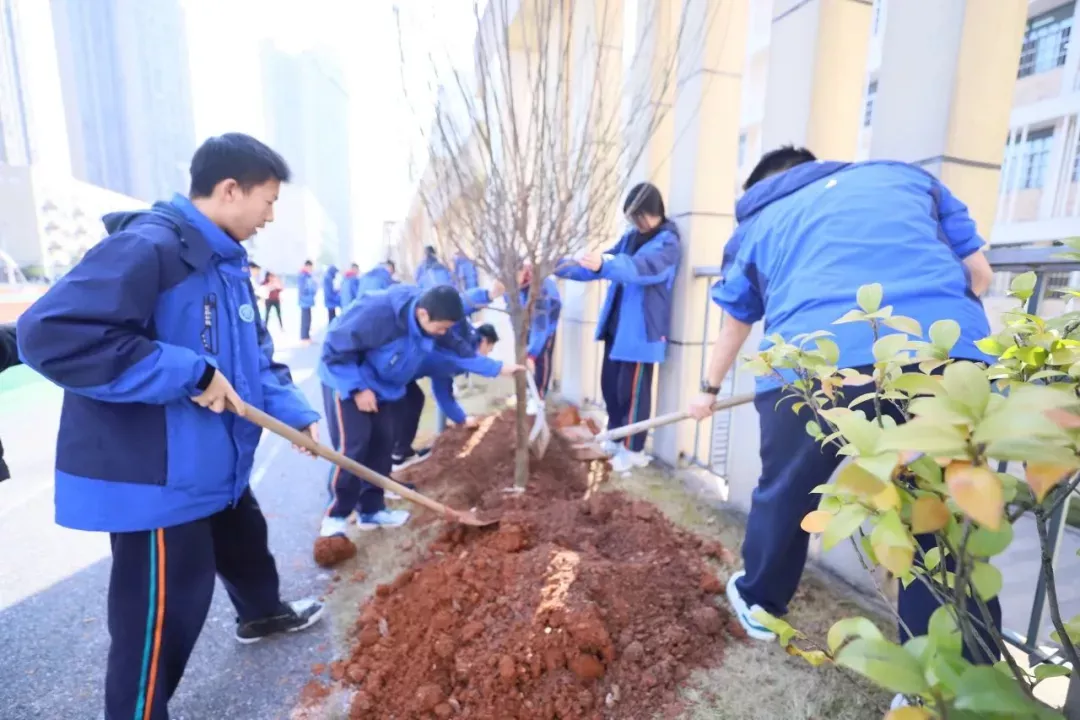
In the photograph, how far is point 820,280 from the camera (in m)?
1.70

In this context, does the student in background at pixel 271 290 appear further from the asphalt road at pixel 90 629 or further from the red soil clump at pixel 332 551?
the red soil clump at pixel 332 551

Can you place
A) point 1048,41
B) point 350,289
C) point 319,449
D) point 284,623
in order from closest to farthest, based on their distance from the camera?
point 319,449 < point 284,623 < point 350,289 < point 1048,41

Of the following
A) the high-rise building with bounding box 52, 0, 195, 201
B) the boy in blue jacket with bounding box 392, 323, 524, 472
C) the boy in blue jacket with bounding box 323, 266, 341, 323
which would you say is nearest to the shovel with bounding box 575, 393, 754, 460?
the boy in blue jacket with bounding box 392, 323, 524, 472

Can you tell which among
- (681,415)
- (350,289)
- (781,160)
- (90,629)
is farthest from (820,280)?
(350,289)

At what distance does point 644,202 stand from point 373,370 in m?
2.07

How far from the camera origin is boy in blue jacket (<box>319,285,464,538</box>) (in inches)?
127

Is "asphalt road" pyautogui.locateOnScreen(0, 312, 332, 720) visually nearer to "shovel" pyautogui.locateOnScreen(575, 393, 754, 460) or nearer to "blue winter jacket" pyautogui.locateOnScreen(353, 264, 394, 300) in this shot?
"shovel" pyautogui.locateOnScreen(575, 393, 754, 460)

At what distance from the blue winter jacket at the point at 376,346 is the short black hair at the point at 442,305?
146 mm

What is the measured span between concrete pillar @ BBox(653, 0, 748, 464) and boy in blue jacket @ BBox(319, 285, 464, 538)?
1660mm

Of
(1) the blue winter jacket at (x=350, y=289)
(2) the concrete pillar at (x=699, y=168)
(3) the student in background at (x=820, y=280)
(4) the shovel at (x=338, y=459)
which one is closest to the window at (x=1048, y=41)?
(2) the concrete pillar at (x=699, y=168)

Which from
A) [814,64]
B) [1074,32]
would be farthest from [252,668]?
[1074,32]

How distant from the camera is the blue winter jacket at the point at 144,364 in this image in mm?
1436

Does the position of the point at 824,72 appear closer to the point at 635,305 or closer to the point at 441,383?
the point at 635,305

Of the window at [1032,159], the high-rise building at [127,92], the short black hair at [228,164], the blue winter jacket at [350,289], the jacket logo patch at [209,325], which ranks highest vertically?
the high-rise building at [127,92]
